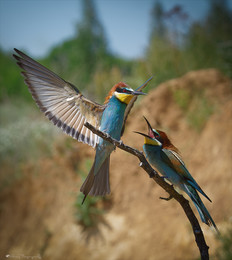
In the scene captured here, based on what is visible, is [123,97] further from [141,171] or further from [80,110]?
[141,171]

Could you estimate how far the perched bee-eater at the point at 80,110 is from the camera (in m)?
1.52

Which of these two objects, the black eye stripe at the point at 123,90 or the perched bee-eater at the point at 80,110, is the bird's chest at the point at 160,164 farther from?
the black eye stripe at the point at 123,90

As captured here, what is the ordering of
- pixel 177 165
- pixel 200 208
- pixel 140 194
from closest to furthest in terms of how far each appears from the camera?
pixel 200 208 < pixel 177 165 < pixel 140 194

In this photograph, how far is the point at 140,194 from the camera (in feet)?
13.4

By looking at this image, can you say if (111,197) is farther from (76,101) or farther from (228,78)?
(228,78)

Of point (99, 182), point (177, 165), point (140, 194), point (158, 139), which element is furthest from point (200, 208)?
point (140, 194)

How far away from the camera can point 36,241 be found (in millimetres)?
4078

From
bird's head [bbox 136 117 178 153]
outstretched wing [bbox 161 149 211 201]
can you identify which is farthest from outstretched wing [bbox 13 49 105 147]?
outstretched wing [bbox 161 149 211 201]

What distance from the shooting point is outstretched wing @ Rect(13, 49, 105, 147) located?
154 centimetres

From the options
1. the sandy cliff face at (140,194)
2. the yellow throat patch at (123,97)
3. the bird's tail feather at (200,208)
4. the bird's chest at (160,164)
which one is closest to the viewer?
the bird's tail feather at (200,208)

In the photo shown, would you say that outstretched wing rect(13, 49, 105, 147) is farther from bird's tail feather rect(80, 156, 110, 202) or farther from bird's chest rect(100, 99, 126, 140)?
bird's tail feather rect(80, 156, 110, 202)

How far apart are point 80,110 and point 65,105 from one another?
10cm

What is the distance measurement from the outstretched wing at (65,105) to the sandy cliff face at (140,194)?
5.49 feet

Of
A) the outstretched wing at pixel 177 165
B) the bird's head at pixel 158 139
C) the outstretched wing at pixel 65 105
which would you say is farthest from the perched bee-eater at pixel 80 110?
the outstretched wing at pixel 177 165
